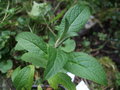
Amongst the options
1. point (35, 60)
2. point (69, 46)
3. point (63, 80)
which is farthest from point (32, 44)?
point (69, 46)

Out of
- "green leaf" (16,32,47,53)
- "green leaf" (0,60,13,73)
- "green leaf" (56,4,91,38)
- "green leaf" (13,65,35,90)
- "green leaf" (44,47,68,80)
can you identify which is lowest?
"green leaf" (0,60,13,73)

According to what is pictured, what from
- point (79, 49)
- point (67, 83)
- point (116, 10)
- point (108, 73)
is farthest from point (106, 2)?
point (67, 83)

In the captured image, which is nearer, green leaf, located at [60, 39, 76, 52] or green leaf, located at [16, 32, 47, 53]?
green leaf, located at [16, 32, 47, 53]

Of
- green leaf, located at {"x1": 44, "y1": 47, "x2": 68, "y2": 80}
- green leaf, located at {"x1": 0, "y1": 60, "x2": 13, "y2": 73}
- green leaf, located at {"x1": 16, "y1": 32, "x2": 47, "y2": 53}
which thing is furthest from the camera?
green leaf, located at {"x1": 0, "y1": 60, "x2": 13, "y2": 73}

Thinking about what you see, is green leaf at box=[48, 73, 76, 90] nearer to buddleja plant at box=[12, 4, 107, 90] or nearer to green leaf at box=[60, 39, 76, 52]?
buddleja plant at box=[12, 4, 107, 90]

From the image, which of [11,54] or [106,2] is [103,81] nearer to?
[11,54]

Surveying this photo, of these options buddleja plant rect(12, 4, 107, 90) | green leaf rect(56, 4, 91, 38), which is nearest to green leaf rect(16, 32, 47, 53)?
buddleja plant rect(12, 4, 107, 90)
